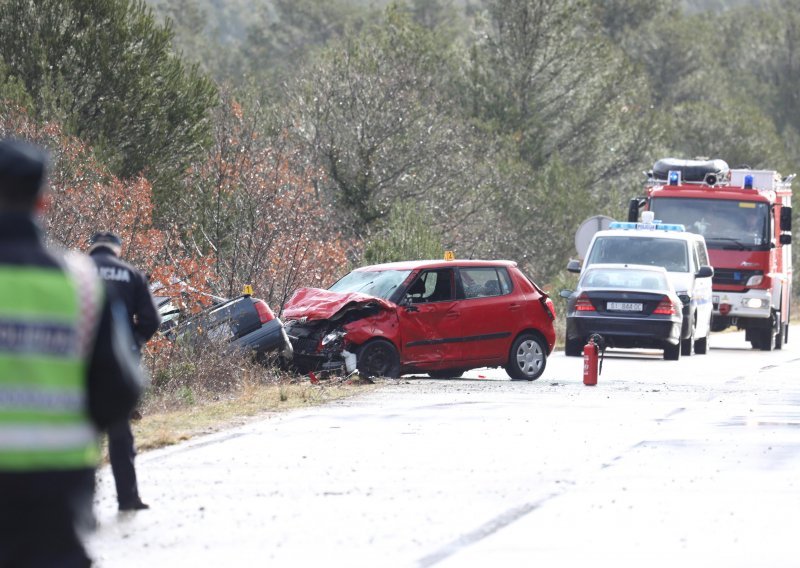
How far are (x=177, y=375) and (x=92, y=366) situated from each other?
12.3 m

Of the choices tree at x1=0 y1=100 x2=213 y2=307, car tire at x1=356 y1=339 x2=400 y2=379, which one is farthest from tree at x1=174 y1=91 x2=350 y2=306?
car tire at x1=356 y1=339 x2=400 y2=379

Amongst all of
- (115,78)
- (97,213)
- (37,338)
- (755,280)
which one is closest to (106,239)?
(37,338)

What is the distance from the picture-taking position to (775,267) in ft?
104

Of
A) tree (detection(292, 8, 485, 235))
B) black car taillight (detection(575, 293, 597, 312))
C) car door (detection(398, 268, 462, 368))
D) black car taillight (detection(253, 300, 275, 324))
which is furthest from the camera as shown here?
tree (detection(292, 8, 485, 235))

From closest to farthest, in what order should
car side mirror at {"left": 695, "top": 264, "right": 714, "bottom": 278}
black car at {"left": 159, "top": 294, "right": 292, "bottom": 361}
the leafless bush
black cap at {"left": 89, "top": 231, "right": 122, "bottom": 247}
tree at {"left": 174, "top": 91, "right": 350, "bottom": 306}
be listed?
black cap at {"left": 89, "top": 231, "right": 122, "bottom": 247}, the leafless bush, black car at {"left": 159, "top": 294, "right": 292, "bottom": 361}, tree at {"left": 174, "top": 91, "right": 350, "bottom": 306}, car side mirror at {"left": 695, "top": 264, "right": 714, "bottom": 278}

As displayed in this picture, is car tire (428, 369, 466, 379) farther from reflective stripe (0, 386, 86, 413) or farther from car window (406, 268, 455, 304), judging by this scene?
reflective stripe (0, 386, 86, 413)

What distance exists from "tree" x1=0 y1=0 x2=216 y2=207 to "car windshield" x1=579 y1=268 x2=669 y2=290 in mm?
10386

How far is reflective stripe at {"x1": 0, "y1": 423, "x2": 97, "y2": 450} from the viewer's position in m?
4.14

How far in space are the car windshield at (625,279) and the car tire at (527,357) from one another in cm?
585

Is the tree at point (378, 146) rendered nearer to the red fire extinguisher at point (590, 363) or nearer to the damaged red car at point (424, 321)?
the damaged red car at point (424, 321)

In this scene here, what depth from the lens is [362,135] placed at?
37.2m

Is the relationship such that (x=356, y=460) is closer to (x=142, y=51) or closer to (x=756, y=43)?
(x=142, y=51)

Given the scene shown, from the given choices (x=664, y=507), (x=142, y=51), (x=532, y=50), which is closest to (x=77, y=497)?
(x=664, y=507)

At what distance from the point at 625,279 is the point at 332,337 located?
882 centimetres
